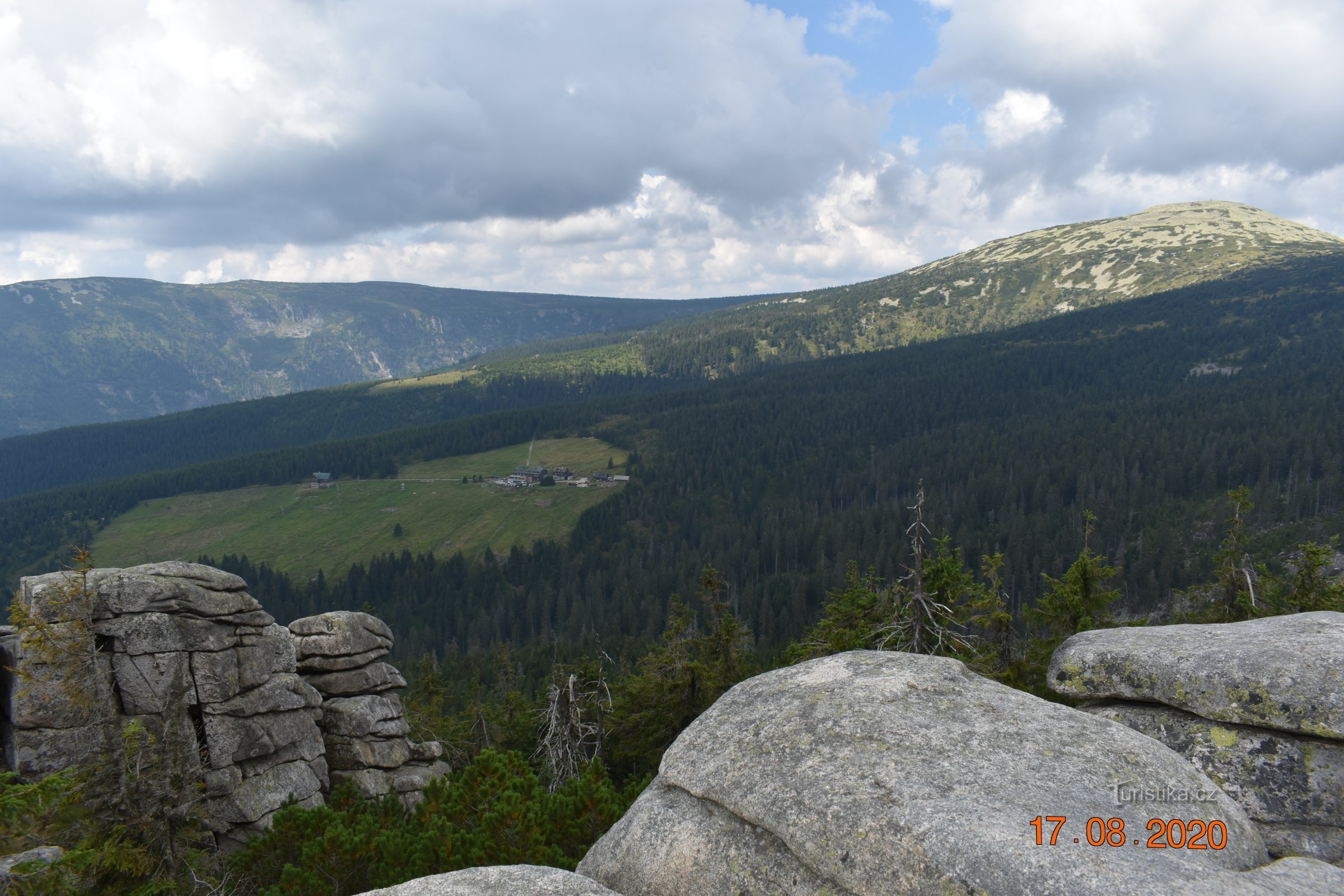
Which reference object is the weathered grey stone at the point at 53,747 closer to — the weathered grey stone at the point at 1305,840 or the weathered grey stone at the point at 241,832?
the weathered grey stone at the point at 241,832

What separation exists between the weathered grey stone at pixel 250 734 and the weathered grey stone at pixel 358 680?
3.22m

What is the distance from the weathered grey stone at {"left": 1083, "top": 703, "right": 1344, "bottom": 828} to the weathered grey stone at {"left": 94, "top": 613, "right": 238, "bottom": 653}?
30513 millimetres

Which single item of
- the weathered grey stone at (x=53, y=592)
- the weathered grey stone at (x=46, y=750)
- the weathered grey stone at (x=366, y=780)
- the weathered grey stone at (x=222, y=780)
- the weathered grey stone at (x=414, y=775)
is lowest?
the weathered grey stone at (x=414, y=775)

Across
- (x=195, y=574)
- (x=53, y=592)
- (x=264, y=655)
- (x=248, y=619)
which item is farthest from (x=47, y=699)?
(x=264, y=655)

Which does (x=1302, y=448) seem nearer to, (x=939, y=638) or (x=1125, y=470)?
(x=1125, y=470)

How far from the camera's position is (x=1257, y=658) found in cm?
1288

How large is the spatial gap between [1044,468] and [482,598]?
499ft

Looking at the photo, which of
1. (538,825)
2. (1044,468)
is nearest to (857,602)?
(538,825)

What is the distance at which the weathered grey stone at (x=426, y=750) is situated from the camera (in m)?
33.2

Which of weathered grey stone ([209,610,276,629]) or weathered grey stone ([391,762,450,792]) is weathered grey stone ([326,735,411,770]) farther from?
weathered grey stone ([209,610,276,629])

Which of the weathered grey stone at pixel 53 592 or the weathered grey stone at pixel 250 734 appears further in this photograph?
the weathered grey stone at pixel 250 734

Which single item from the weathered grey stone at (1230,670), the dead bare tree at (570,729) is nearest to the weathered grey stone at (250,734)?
the dead bare tree at (570,729)

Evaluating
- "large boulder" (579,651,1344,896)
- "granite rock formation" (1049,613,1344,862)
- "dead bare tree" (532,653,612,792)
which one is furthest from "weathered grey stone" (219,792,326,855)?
"granite rock formation" (1049,613,1344,862)

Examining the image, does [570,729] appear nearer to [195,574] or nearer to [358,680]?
[358,680]
